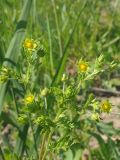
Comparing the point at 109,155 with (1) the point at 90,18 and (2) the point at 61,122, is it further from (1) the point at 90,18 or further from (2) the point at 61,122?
(1) the point at 90,18

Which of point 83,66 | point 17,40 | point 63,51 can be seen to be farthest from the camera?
point 63,51

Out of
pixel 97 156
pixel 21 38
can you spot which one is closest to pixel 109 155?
pixel 97 156

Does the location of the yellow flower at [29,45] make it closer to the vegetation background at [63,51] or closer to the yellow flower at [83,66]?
the vegetation background at [63,51]

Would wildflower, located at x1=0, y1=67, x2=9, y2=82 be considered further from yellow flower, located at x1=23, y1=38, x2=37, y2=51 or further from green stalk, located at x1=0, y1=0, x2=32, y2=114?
green stalk, located at x1=0, y1=0, x2=32, y2=114

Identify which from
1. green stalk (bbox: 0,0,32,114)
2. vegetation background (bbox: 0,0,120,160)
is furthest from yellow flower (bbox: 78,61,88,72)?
green stalk (bbox: 0,0,32,114)

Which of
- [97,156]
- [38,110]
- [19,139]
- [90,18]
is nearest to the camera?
[38,110]

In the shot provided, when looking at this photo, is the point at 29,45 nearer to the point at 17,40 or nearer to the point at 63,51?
the point at 17,40

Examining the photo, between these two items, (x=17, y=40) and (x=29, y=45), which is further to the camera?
(x=17, y=40)

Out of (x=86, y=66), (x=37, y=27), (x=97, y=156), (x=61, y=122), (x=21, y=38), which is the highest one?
(x=37, y=27)

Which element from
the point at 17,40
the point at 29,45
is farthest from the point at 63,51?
the point at 29,45
